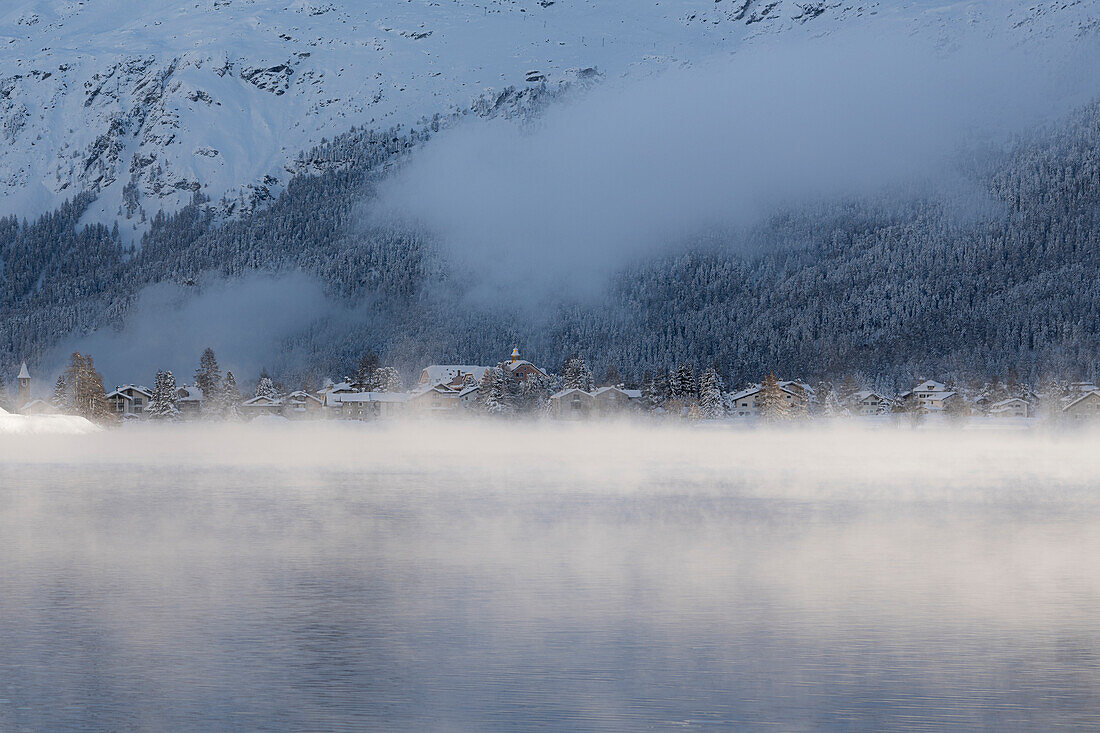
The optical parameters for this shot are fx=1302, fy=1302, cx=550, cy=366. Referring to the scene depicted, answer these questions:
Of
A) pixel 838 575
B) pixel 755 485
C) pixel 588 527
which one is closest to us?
pixel 838 575

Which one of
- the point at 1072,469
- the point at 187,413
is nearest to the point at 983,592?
the point at 1072,469

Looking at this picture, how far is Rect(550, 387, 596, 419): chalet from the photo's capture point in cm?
17650

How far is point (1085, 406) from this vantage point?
598 ft

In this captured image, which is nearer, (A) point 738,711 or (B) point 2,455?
(A) point 738,711

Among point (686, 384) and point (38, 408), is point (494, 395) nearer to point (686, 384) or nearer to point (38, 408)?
point (686, 384)

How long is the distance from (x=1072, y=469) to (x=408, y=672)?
191ft

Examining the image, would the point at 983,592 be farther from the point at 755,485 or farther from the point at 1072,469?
the point at 1072,469

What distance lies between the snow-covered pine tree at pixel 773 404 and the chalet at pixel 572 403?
24.6 meters

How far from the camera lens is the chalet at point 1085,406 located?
593ft

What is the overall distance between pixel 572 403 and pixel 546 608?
152642 millimetres

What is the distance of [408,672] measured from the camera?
21375 millimetres

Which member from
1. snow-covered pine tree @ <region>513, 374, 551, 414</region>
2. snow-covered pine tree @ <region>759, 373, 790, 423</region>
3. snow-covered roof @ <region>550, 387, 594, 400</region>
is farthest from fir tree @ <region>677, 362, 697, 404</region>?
snow-covered pine tree @ <region>513, 374, 551, 414</region>

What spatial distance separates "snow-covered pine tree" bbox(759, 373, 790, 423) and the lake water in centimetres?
10751

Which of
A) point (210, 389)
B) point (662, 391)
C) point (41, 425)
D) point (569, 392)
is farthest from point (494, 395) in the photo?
point (41, 425)
